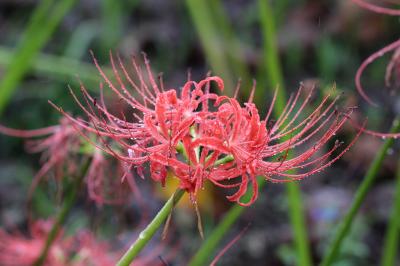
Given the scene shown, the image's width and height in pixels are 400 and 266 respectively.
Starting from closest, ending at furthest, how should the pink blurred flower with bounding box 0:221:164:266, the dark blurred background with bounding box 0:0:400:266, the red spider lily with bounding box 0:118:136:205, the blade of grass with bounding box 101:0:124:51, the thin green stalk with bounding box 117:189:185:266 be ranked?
the thin green stalk with bounding box 117:189:185:266 < the red spider lily with bounding box 0:118:136:205 < the pink blurred flower with bounding box 0:221:164:266 < the dark blurred background with bounding box 0:0:400:266 < the blade of grass with bounding box 101:0:124:51

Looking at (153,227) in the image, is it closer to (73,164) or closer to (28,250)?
(73,164)

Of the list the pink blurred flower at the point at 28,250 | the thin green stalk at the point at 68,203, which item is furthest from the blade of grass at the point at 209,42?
the thin green stalk at the point at 68,203

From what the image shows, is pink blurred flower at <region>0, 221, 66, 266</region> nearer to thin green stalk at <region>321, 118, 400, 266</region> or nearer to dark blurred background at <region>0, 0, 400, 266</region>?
dark blurred background at <region>0, 0, 400, 266</region>

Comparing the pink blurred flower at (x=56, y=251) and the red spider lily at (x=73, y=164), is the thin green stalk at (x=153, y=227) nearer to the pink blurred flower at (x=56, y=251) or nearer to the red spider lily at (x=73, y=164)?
the red spider lily at (x=73, y=164)

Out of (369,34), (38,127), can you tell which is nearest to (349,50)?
(369,34)

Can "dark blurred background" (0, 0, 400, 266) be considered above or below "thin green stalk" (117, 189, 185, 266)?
below

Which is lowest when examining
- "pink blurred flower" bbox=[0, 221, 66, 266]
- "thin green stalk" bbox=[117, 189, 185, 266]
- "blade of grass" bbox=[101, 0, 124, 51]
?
"pink blurred flower" bbox=[0, 221, 66, 266]

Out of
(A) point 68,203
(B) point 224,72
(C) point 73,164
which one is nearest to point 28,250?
(C) point 73,164

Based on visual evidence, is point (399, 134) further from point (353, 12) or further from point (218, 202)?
point (353, 12)

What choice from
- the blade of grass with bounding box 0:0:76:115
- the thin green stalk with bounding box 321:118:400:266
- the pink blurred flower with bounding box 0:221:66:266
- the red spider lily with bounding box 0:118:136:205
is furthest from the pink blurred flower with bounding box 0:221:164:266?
the thin green stalk with bounding box 321:118:400:266
